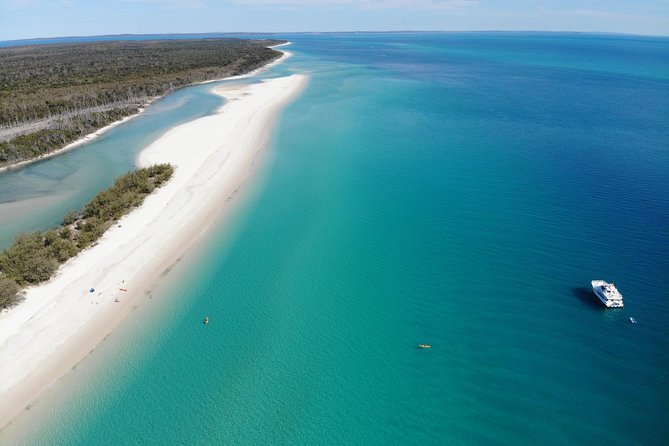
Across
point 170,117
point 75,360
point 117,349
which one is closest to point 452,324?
point 117,349

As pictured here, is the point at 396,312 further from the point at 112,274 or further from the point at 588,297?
the point at 112,274

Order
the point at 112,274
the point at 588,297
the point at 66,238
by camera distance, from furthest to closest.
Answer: the point at 66,238 → the point at 112,274 → the point at 588,297

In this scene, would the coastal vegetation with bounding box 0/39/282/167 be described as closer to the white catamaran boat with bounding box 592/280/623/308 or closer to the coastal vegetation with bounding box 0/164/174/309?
the coastal vegetation with bounding box 0/164/174/309

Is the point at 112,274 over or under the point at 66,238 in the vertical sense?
under

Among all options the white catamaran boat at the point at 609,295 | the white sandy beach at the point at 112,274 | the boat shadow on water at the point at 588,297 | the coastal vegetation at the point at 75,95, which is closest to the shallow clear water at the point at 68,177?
the coastal vegetation at the point at 75,95

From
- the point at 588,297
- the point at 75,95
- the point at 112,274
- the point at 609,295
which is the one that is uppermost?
the point at 75,95

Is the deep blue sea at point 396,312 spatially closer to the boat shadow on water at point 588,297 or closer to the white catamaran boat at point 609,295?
the boat shadow on water at point 588,297

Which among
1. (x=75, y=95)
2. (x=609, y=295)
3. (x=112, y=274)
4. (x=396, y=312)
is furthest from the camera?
(x=75, y=95)

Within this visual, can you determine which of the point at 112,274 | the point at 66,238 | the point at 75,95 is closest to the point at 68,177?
the point at 66,238
